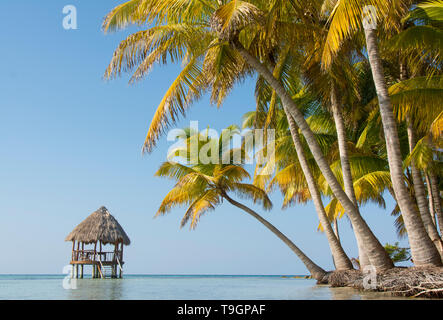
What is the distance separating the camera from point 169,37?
9.77m

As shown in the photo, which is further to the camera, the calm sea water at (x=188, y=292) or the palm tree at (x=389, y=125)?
the calm sea water at (x=188, y=292)

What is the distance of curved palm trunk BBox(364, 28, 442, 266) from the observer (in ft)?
24.6

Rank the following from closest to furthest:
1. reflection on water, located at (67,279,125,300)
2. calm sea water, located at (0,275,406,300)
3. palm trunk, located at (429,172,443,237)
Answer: calm sea water, located at (0,275,406,300)
reflection on water, located at (67,279,125,300)
palm trunk, located at (429,172,443,237)

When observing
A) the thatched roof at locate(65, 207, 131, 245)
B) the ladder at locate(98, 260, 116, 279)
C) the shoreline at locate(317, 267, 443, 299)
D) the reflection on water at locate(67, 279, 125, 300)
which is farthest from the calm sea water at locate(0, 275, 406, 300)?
the ladder at locate(98, 260, 116, 279)

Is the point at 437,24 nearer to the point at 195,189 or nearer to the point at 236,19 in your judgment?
the point at 236,19

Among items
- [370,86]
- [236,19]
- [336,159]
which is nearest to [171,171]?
[336,159]

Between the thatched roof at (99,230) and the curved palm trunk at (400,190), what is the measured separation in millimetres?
19893

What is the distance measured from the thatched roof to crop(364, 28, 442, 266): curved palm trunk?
65.3 feet

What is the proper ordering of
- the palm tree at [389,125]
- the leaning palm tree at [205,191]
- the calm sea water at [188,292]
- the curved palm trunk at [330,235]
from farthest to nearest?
the leaning palm tree at [205,191] < the curved palm trunk at [330,235] < the calm sea water at [188,292] < the palm tree at [389,125]

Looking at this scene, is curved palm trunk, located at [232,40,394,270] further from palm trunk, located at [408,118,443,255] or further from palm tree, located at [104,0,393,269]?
palm trunk, located at [408,118,443,255]

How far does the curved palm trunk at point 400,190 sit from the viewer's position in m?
7.50

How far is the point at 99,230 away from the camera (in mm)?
24672

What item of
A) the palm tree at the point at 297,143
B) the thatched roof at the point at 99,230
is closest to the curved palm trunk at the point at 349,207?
the palm tree at the point at 297,143

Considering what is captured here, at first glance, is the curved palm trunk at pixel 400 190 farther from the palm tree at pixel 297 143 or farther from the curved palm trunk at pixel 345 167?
the palm tree at pixel 297 143
